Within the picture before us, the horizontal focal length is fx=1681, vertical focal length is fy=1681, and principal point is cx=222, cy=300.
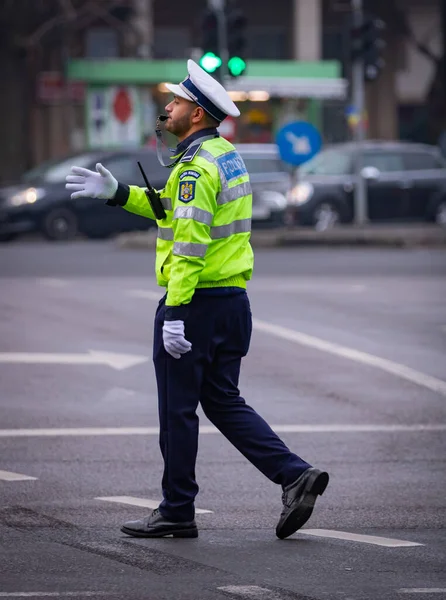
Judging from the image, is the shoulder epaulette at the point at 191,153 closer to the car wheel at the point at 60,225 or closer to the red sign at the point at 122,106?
the car wheel at the point at 60,225

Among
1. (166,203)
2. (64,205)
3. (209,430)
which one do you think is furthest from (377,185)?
(166,203)

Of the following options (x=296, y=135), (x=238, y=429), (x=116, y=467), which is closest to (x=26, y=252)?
(x=296, y=135)

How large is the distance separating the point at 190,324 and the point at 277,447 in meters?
0.65

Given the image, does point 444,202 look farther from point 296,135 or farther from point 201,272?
point 201,272

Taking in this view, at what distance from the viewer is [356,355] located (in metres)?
12.9

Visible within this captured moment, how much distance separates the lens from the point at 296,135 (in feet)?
86.6

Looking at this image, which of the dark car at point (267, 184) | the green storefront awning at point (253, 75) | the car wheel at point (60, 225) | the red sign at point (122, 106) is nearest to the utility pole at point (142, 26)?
the green storefront awning at point (253, 75)

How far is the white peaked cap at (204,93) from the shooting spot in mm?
6836

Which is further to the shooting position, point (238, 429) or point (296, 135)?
point (296, 135)

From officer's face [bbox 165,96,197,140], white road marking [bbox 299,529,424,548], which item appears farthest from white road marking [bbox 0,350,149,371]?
officer's face [bbox 165,96,197,140]

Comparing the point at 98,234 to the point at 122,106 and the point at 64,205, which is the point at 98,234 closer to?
the point at 64,205

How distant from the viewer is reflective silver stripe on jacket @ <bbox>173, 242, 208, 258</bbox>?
6578 millimetres

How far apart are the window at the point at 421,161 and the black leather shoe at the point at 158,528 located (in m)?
25.7

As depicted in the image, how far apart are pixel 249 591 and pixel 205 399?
138 cm
